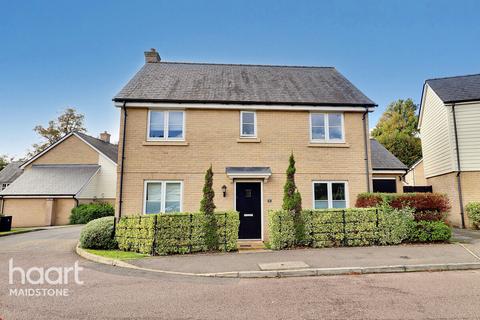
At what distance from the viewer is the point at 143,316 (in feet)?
14.1

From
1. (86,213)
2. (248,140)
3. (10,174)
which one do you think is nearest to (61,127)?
(10,174)

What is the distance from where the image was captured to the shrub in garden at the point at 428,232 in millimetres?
9555

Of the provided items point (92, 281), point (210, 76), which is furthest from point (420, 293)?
point (210, 76)

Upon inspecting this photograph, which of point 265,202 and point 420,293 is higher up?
point 265,202

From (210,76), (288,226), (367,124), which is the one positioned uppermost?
(210,76)

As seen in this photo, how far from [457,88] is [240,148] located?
47.2ft

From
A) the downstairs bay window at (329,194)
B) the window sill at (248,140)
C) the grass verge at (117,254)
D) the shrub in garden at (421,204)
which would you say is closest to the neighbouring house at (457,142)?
the shrub in garden at (421,204)

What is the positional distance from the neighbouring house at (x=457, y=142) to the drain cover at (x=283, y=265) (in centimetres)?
1230

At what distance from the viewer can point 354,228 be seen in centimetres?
941

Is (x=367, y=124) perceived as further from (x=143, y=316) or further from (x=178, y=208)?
(x=143, y=316)

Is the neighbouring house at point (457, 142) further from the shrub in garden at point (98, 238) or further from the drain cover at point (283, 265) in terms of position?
the shrub in garden at point (98, 238)

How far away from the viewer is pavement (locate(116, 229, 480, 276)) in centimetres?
700

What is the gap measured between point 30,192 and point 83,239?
60.3 ft

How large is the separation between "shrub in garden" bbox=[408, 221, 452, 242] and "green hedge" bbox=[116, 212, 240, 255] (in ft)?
21.0
